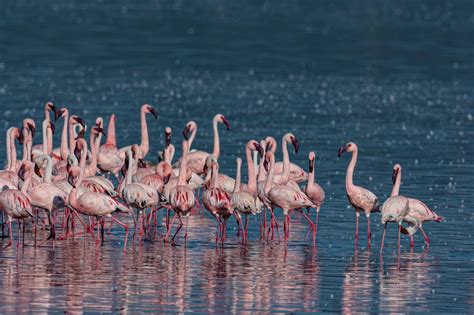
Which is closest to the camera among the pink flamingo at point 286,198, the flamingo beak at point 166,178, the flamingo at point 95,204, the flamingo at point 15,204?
the flamingo at point 15,204

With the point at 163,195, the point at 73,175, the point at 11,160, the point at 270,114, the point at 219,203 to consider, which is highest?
the point at 270,114

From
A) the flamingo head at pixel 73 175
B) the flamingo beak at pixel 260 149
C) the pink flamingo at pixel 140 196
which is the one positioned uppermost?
the flamingo beak at pixel 260 149

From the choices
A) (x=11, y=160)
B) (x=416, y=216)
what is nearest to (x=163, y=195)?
(x=11, y=160)

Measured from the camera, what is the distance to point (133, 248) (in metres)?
16.6

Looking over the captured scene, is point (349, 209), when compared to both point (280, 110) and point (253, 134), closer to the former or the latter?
point (253, 134)

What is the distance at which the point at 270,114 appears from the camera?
30.5 meters

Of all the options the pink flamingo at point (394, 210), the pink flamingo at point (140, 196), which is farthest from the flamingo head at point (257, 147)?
the pink flamingo at point (394, 210)

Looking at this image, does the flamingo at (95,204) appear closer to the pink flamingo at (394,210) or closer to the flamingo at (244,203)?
the flamingo at (244,203)

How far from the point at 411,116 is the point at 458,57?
14.7 m

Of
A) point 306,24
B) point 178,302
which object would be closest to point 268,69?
point 306,24

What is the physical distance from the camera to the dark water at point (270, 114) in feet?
47.0

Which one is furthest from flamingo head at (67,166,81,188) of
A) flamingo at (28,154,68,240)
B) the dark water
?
the dark water

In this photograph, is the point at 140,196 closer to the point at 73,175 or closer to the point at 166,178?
the point at 73,175

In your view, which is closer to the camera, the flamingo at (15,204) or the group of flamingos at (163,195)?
the flamingo at (15,204)
